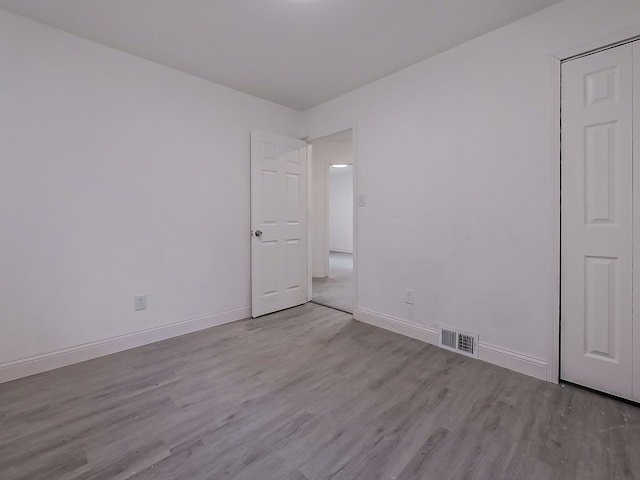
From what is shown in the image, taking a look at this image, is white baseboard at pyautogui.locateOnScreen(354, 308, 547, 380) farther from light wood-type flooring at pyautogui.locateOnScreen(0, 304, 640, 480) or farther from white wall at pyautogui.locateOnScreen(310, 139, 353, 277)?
white wall at pyautogui.locateOnScreen(310, 139, 353, 277)

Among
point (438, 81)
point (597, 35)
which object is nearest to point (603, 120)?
point (597, 35)

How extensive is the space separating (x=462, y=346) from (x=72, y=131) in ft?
11.4

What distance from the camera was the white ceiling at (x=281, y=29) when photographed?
194 cm

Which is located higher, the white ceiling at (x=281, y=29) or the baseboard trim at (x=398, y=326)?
the white ceiling at (x=281, y=29)

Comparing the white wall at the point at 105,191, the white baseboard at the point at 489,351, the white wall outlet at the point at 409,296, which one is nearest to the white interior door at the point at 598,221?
the white baseboard at the point at 489,351

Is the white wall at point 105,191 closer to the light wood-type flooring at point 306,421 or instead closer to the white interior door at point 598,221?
the light wood-type flooring at point 306,421

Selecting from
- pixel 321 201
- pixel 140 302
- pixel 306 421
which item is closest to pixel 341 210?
pixel 321 201

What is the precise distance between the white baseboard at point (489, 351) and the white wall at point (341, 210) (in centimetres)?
660

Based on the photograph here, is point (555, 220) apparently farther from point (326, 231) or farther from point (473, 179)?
point (326, 231)

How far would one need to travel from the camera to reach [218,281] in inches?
123

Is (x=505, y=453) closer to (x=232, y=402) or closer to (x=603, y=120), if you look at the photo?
(x=232, y=402)

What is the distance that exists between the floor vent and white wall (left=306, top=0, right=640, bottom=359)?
0.06 meters

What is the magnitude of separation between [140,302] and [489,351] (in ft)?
9.53

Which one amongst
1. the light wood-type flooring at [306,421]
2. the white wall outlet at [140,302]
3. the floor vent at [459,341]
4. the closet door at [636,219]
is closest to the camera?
the light wood-type flooring at [306,421]
